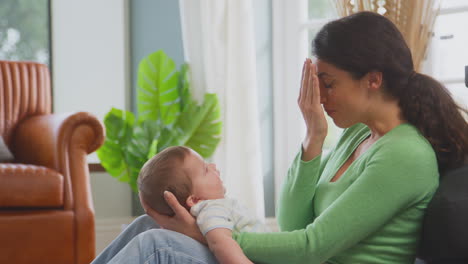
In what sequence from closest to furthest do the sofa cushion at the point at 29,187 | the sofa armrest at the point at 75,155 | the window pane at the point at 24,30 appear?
the sofa cushion at the point at 29,187 < the sofa armrest at the point at 75,155 < the window pane at the point at 24,30

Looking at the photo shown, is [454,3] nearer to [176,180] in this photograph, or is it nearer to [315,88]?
[315,88]

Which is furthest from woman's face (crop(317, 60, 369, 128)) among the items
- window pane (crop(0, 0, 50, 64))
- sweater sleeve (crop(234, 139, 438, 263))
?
window pane (crop(0, 0, 50, 64))

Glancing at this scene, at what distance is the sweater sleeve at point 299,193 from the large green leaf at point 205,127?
1.98 meters

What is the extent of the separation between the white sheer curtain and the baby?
6.49 ft

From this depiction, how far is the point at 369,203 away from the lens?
1.24 m

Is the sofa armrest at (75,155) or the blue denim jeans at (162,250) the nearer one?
the blue denim jeans at (162,250)

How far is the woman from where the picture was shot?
1.24 metres

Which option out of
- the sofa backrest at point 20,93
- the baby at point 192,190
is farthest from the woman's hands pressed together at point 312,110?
the sofa backrest at point 20,93

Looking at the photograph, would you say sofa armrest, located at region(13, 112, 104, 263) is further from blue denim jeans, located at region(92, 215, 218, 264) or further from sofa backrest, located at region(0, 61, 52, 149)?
blue denim jeans, located at region(92, 215, 218, 264)

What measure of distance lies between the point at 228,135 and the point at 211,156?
189 mm

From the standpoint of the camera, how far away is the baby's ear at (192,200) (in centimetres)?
138

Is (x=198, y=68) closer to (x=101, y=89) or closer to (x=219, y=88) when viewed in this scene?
(x=219, y=88)

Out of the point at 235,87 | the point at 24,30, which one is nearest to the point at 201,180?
the point at 235,87

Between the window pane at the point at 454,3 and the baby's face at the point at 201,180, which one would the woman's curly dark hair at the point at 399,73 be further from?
the window pane at the point at 454,3
